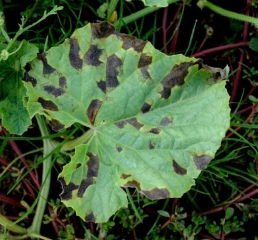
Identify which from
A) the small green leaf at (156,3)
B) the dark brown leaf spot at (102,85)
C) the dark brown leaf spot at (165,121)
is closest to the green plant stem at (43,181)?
the dark brown leaf spot at (102,85)

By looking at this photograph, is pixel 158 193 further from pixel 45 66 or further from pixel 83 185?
pixel 45 66

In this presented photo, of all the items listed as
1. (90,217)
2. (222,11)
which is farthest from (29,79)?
(222,11)

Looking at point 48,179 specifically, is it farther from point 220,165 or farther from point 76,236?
point 220,165

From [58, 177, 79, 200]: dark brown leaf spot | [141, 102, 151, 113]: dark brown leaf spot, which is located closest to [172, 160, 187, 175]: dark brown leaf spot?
[141, 102, 151, 113]: dark brown leaf spot

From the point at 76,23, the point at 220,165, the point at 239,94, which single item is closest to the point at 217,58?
the point at 239,94

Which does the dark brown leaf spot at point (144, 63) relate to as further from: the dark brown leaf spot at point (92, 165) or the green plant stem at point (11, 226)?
the green plant stem at point (11, 226)
